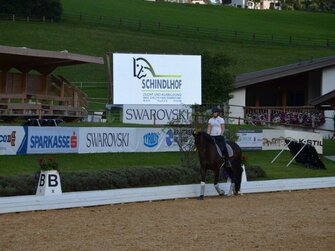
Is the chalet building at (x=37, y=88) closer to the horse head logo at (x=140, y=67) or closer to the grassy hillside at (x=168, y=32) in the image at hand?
the horse head logo at (x=140, y=67)

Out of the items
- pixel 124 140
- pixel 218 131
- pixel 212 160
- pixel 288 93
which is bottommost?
pixel 212 160

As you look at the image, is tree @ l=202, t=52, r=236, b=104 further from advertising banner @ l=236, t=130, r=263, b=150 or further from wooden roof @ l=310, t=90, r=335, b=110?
advertising banner @ l=236, t=130, r=263, b=150

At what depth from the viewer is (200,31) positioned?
314 feet

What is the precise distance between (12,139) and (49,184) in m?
9.06

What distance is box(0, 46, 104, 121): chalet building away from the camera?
Result: 34219mm

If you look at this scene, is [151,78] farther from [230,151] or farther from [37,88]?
[230,151]

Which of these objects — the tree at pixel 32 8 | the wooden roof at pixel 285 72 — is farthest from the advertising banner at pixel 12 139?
the tree at pixel 32 8

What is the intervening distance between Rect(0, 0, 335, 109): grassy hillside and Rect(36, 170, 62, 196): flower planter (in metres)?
34.8

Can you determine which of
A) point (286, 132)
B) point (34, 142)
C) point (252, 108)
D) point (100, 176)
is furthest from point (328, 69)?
point (100, 176)

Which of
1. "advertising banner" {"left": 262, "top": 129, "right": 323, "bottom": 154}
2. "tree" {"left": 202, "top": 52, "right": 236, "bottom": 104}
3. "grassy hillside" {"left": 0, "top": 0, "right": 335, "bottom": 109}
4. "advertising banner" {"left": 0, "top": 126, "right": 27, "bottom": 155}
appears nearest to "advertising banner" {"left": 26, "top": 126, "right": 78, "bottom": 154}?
"advertising banner" {"left": 0, "top": 126, "right": 27, "bottom": 155}

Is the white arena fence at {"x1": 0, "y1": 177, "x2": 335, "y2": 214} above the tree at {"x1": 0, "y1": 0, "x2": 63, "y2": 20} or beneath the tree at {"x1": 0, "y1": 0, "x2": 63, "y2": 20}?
beneath

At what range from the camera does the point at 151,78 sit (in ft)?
147

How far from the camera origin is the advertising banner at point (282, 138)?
38.6 m

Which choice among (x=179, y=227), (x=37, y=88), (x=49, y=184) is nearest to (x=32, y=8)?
(x=37, y=88)
